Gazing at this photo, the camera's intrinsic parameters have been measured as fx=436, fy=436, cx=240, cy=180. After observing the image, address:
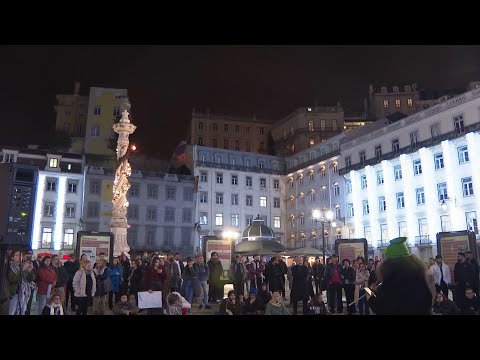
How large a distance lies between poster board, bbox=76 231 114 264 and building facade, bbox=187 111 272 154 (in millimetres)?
53451

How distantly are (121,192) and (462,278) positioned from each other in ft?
46.5

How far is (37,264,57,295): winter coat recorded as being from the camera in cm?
1139

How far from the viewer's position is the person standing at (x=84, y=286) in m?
11.7

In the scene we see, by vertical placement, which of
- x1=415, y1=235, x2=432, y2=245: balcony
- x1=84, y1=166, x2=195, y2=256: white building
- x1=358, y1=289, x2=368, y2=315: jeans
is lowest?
x1=358, y1=289, x2=368, y2=315: jeans

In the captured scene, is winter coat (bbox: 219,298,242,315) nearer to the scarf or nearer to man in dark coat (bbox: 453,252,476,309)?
the scarf

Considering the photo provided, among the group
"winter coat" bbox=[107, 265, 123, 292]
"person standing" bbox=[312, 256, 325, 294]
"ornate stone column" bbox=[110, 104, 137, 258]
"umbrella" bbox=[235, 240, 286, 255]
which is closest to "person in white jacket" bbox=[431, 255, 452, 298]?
"person standing" bbox=[312, 256, 325, 294]

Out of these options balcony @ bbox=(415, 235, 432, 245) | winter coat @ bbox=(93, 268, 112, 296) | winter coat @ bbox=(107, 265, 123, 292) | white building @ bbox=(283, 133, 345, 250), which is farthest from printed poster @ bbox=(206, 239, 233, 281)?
white building @ bbox=(283, 133, 345, 250)

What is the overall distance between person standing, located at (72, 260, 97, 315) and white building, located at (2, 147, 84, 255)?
3460 cm

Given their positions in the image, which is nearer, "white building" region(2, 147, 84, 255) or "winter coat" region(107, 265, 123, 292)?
"winter coat" region(107, 265, 123, 292)

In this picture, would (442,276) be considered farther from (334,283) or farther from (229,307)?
(229,307)

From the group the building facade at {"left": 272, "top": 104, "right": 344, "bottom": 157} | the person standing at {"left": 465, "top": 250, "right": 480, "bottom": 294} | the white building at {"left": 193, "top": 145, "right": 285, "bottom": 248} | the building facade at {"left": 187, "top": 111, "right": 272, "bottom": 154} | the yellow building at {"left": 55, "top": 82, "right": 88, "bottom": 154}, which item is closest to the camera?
the person standing at {"left": 465, "top": 250, "right": 480, "bottom": 294}

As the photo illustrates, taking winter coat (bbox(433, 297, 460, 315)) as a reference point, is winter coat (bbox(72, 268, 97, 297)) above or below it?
above

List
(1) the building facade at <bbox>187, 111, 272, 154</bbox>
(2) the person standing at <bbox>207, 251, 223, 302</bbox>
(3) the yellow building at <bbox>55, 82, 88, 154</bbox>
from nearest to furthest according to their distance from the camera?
(2) the person standing at <bbox>207, 251, 223, 302</bbox> < (3) the yellow building at <bbox>55, 82, 88, 154</bbox> < (1) the building facade at <bbox>187, 111, 272, 154</bbox>
